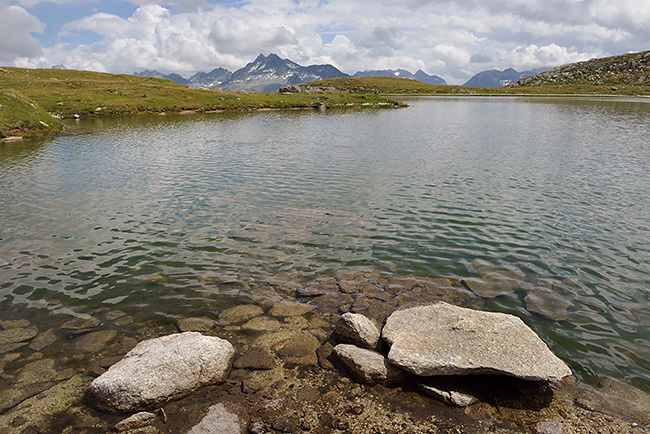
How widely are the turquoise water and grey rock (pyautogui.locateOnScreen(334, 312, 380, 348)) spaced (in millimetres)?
4507

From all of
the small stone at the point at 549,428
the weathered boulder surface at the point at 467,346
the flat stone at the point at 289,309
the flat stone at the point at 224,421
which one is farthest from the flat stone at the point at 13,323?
the small stone at the point at 549,428

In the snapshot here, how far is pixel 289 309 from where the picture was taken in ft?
45.4

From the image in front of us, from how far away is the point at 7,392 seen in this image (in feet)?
32.5

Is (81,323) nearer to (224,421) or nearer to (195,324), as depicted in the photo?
(195,324)

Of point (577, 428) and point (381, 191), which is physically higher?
point (381, 191)

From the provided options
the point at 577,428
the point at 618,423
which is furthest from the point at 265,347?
the point at 618,423

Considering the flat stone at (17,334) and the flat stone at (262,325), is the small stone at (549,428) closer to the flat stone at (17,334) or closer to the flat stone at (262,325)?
the flat stone at (262,325)

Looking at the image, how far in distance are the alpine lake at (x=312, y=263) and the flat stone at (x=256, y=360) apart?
13.1 inches

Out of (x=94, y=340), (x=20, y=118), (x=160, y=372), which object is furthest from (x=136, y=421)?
(x=20, y=118)

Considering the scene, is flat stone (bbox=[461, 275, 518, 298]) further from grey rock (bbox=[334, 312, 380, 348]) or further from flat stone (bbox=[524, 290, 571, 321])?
grey rock (bbox=[334, 312, 380, 348])

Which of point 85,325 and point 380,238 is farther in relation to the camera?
point 380,238

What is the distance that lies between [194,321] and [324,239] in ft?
28.7

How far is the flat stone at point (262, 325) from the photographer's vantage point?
12.8 meters

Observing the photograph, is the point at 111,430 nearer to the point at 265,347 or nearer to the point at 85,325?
the point at 265,347
